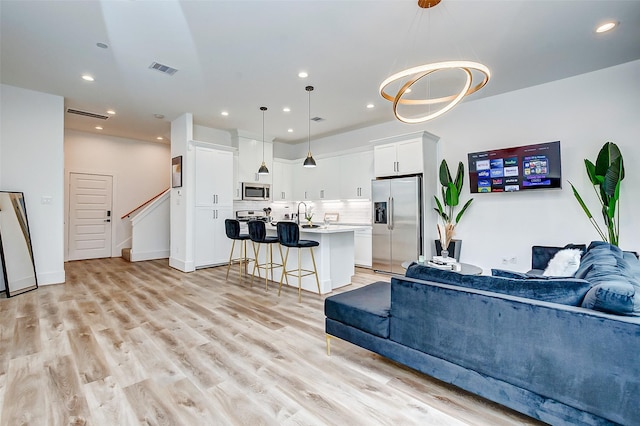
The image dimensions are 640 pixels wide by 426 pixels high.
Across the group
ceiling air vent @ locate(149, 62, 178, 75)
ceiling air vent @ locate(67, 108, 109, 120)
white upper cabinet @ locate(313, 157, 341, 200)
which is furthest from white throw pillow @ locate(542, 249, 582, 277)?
ceiling air vent @ locate(67, 108, 109, 120)

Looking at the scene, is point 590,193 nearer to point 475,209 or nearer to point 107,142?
point 475,209

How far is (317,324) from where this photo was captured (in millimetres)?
3176

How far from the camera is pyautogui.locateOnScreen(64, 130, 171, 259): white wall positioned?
705 cm

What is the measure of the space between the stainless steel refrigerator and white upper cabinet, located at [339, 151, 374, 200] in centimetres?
48

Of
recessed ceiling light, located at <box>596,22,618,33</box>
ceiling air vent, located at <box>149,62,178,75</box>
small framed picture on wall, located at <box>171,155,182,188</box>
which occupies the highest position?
ceiling air vent, located at <box>149,62,178,75</box>

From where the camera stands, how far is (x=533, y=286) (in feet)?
5.34

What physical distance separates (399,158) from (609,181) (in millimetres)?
2862

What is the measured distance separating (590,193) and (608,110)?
1.10 metres

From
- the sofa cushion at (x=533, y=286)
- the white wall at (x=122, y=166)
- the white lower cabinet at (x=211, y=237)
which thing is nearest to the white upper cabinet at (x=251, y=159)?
the white lower cabinet at (x=211, y=237)

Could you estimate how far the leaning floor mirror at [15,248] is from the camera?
418 centimetres

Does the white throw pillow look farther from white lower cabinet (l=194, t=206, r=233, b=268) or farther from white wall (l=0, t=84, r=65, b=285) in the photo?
white wall (l=0, t=84, r=65, b=285)

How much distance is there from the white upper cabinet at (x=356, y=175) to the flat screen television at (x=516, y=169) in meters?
1.99

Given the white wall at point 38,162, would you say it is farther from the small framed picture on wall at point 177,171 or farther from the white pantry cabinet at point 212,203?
the white pantry cabinet at point 212,203

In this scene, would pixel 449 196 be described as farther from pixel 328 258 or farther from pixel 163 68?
pixel 163 68
